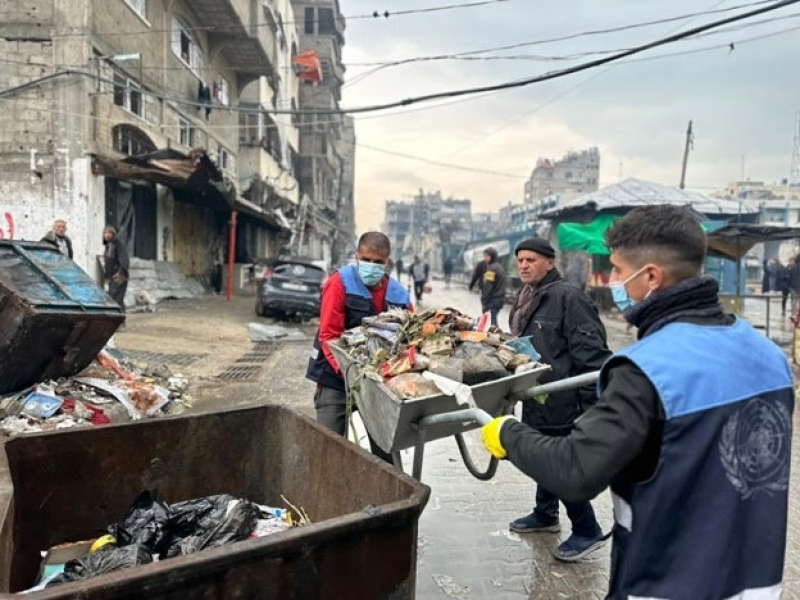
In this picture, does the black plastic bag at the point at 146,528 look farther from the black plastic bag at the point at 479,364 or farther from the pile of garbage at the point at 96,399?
the pile of garbage at the point at 96,399

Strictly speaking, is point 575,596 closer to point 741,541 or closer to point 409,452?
point 741,541

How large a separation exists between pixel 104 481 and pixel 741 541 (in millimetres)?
2430

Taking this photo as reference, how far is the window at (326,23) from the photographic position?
159 feet

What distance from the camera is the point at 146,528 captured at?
2.27m

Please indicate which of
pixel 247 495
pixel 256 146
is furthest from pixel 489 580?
pixel 256 146

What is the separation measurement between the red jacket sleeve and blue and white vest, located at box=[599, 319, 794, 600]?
226cm

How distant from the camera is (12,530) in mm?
2303

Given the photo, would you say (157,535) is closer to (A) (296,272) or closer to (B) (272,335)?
(B) (272,335)

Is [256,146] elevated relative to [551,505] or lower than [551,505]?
elevated

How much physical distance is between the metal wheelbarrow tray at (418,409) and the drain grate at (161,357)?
677 centimetres

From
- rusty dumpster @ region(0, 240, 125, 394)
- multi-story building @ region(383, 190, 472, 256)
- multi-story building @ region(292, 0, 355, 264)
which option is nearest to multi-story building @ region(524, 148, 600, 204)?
multi-story building @ region(383, 190, 472, 256)

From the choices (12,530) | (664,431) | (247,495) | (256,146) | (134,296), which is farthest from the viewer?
(256,146)

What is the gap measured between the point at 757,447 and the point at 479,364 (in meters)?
1.17

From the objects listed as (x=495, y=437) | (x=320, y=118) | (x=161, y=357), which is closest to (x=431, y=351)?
(x=495, y=437)
